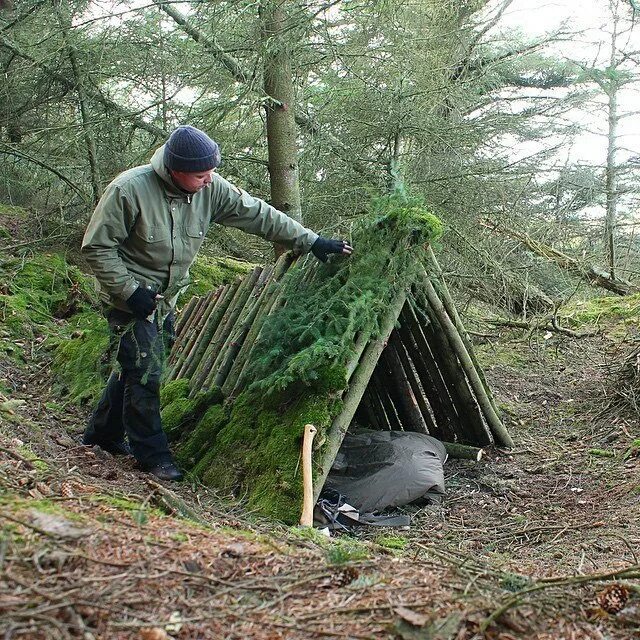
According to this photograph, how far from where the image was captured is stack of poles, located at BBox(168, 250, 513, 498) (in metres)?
5.06

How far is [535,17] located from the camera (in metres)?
9.73

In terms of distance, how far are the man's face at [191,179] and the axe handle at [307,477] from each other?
1.63 metres

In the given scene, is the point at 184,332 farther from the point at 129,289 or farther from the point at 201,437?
the point at 129,289

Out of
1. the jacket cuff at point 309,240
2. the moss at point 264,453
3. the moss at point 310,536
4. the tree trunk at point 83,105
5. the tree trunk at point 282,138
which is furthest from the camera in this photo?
the tree trunk at point 83,105

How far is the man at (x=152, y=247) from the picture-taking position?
416 centimetres

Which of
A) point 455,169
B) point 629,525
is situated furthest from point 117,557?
point 455,169

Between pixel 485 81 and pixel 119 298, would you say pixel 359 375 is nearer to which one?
pixel 119 298

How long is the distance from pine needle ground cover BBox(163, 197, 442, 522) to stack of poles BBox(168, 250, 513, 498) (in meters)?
0.18

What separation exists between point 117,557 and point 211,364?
3417mm

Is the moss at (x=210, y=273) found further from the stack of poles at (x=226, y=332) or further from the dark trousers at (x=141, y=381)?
the dark trousers at (x=141, y=381)

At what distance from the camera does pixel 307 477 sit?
3.95 m

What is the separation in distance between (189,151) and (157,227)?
1.82ft

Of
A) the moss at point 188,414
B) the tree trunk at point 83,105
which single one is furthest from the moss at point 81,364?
the tree trunk at point 83,105

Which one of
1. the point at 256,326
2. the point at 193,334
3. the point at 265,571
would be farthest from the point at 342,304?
the point at 265,571
